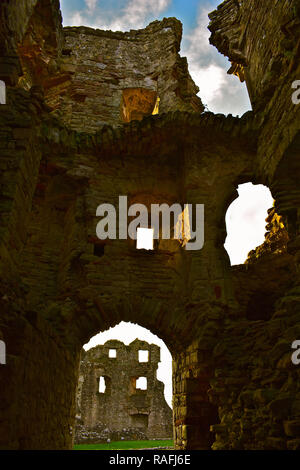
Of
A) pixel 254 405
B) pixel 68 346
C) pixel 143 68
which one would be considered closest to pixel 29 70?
pixel 143 68

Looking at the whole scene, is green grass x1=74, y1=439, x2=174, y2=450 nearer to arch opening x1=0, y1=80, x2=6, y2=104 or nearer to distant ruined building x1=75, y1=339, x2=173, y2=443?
distant ruined building x1=75, y1=339, x2=173, y2=443

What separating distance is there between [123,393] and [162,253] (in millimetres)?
17799

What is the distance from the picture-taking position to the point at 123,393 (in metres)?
23.4

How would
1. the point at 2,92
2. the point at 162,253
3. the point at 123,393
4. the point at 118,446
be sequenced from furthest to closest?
the point at 123,393, the point at 118,446, the point at 162,253, the point at 2,92

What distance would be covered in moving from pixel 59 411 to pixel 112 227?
13.4ft

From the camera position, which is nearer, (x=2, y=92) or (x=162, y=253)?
(x=2, y=92)

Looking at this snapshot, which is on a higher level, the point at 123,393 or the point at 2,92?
the point at 2,92

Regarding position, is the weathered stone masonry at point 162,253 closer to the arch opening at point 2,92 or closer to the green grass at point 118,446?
the arch opening at point 2,92

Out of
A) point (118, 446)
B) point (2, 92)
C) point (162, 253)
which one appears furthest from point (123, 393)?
point (2, 92)

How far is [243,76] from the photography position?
11.1 meters

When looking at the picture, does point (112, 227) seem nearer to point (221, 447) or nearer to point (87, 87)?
point (221, 447)

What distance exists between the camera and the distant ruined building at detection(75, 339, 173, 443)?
2252 centimetres

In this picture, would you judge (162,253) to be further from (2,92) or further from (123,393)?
(123,393)

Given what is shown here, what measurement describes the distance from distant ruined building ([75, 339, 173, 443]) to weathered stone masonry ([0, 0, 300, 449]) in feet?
55.4
